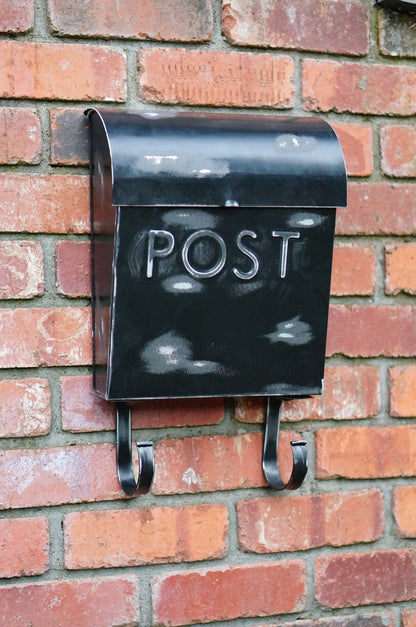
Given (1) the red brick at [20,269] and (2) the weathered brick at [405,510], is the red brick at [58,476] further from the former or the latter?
(2) the weathered brick at [405,510]

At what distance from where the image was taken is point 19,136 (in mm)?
1099

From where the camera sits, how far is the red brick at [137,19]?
3.64 ft

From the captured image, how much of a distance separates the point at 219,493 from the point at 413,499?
308mm

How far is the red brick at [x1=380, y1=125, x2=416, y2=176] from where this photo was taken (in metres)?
1.24

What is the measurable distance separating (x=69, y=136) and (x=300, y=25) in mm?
375

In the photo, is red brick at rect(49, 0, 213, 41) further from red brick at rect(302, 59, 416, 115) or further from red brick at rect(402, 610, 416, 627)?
red brick at rect(402, 610, 416, 627)

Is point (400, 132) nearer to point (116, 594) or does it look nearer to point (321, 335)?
point (321, 335)

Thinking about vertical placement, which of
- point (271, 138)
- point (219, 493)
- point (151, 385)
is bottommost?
point (219, 493)

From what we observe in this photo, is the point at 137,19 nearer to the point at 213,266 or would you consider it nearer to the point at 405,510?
the point at 213,266

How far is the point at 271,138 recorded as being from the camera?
107 centimetres

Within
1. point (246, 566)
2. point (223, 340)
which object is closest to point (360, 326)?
point (223, 340)

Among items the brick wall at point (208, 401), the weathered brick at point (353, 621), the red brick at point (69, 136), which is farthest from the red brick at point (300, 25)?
the weathered brick at point (353, 621)

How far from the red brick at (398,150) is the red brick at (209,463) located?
1.42ft

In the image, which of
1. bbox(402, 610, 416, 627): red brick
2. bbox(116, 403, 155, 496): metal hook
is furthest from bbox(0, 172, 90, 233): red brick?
bbox(402, 610, 416, 627): red brick
